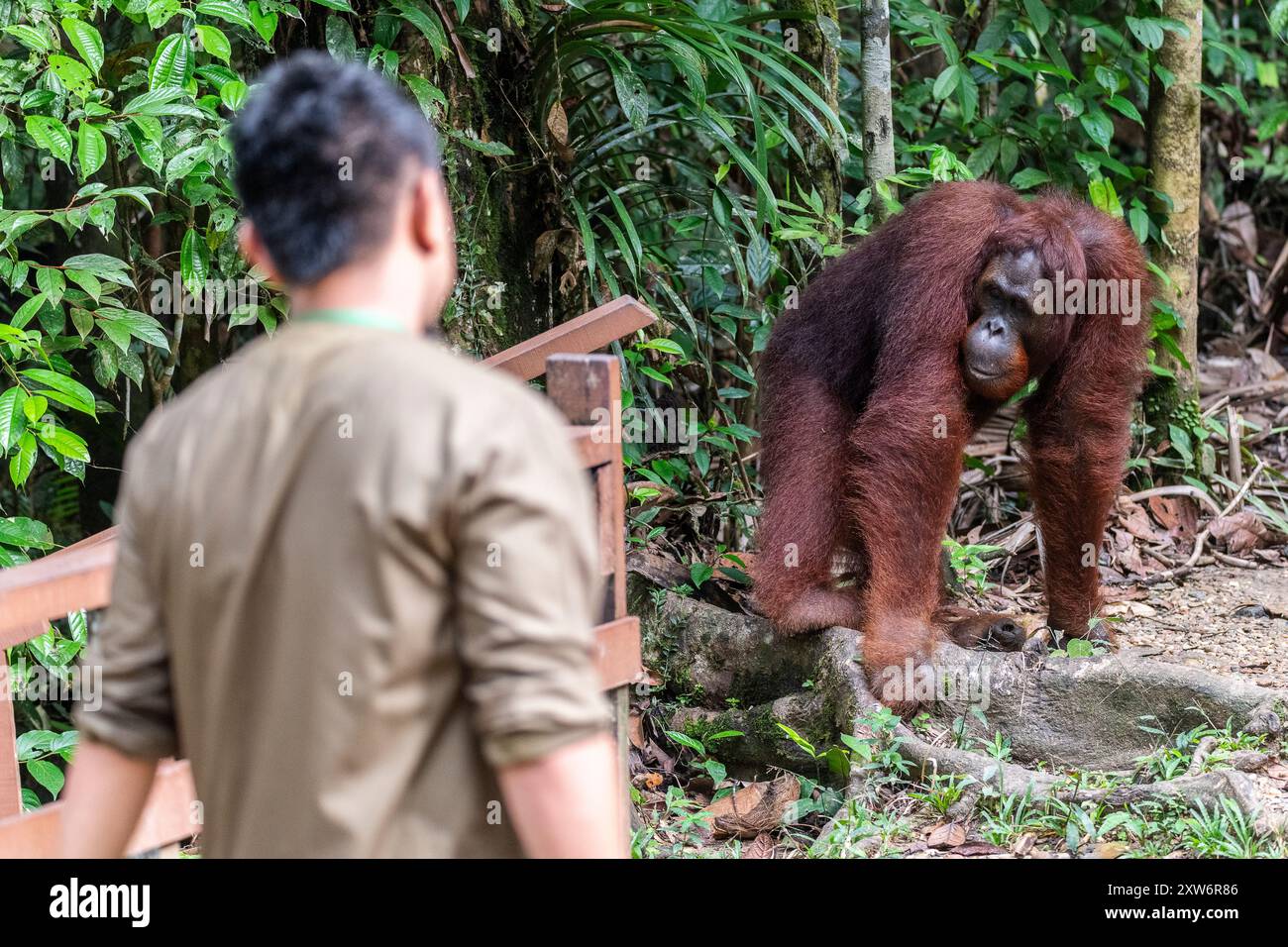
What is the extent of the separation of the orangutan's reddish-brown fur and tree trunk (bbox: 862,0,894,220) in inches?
22.6

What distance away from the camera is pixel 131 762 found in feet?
5.15

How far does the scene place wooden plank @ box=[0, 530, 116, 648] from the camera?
2.00m

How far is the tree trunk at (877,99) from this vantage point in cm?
473

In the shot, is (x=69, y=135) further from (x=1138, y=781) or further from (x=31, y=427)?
(x=1138, y=781)

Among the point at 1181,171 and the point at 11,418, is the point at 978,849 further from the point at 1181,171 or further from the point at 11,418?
the point at 1181,171

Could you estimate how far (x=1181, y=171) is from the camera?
5570mm

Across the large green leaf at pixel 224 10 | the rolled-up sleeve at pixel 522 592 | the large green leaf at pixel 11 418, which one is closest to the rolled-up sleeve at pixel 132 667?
the rolled-up sleeve at pixel 522 592

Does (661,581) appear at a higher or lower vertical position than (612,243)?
lower

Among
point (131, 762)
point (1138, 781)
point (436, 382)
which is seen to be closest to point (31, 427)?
point (131, 762)

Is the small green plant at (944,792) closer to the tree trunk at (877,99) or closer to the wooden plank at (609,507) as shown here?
the wooden plank at (609,507)

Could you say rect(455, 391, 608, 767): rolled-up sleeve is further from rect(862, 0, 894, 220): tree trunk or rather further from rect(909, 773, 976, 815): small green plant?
rect(862, 0, 894, 220): tree trunk

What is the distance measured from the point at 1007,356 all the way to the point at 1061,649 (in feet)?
3.15

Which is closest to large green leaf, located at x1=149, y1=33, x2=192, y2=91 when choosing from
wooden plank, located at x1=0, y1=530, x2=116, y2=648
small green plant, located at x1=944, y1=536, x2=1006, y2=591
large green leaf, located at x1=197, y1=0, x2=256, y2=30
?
large green leaf, located at x1=197, y1=0, x2=256, y2=30

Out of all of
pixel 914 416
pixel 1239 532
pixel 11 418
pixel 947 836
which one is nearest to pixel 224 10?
pixel 11 418
